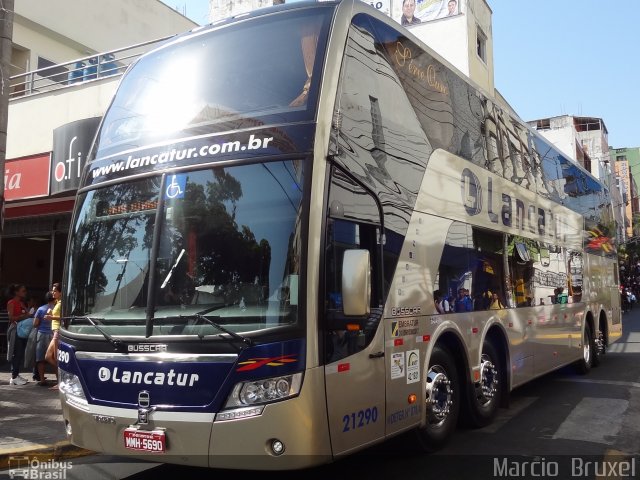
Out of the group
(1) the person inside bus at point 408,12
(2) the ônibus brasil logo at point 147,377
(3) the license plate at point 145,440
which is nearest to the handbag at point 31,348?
(2) the ônibus brasil logo at point 147,377

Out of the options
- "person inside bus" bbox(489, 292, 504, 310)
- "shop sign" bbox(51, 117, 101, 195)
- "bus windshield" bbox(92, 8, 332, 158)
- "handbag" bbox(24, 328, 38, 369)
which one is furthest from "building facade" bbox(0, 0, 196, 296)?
"person inside bus" bbox(489, 292, 504, 310)

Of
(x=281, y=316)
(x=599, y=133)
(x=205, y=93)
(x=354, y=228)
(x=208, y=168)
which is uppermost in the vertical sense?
(x=599, y=133)

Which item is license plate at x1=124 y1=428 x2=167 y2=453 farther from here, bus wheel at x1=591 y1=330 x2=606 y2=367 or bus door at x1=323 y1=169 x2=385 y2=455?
bus wheel at x1=591 y1=330 x2=606 y2=367

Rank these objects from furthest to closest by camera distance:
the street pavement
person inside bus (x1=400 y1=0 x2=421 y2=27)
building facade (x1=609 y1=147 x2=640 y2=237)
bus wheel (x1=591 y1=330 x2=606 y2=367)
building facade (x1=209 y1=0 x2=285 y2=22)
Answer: building facade (x1=609 y1=147 x2=640 y2=237), building facade (x1=209 y1=0 x2=285 y2=22), person inside bus (x1=400 y1=0 x2=421 y2=27), bus wheel (x1=591 y1=330 x2=606 y2=367), the street pavement

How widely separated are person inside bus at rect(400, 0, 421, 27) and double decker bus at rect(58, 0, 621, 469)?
19.6 metres

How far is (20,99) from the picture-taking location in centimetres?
1246

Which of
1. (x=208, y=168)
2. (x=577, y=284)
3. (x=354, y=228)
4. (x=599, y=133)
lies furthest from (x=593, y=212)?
(x=599, y=133)

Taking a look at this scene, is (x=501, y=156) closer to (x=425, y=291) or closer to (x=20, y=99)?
(x=425, y=291)

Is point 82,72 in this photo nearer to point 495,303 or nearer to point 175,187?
point 175,187

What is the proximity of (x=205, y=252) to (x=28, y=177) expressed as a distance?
8.67 meters

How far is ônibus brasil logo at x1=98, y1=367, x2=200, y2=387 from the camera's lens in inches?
163

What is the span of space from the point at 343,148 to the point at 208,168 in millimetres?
1050

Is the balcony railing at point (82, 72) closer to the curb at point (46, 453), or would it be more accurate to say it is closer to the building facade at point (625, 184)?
the curb at point (46, 453)

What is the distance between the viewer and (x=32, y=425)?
697 cm
